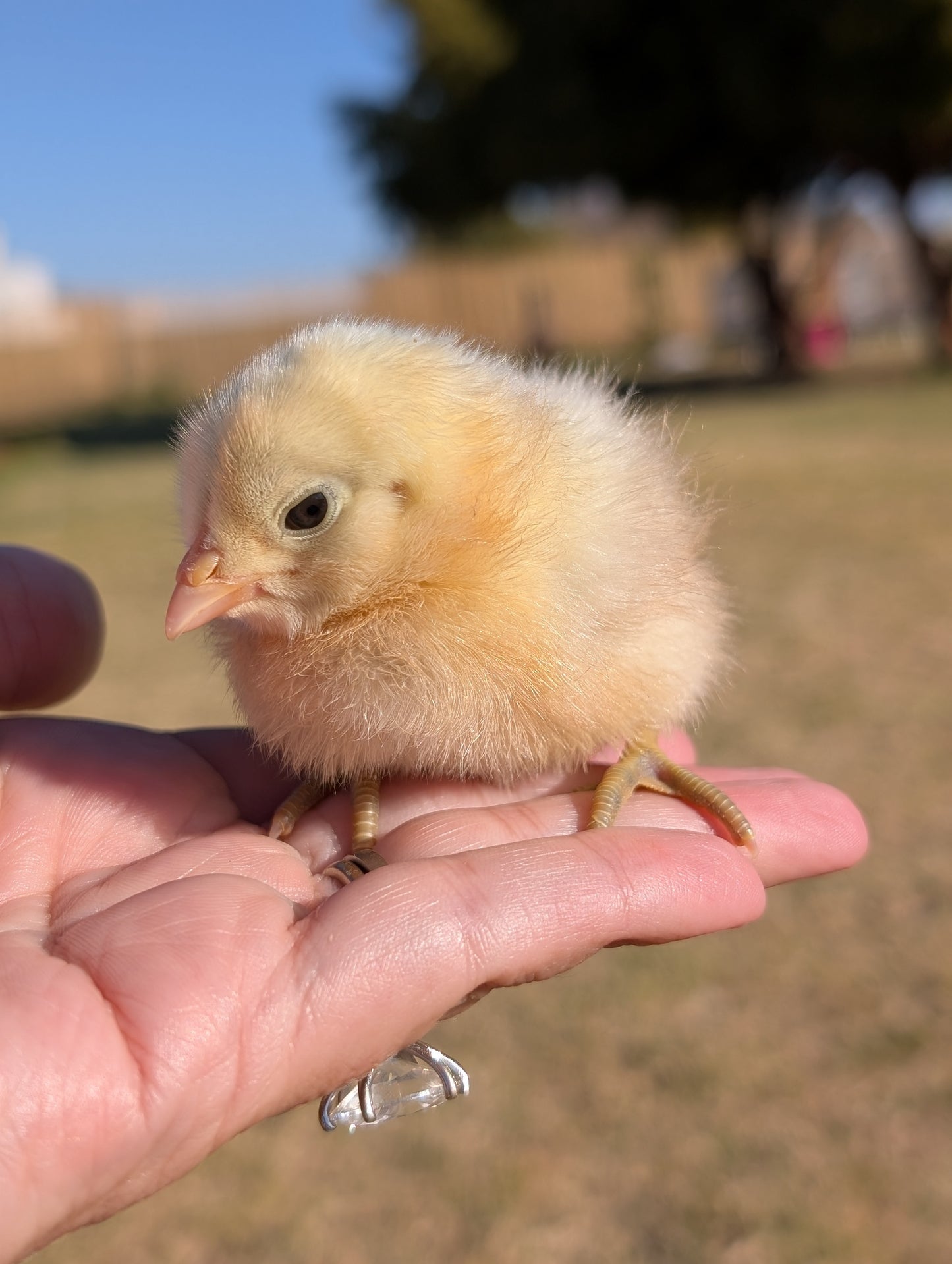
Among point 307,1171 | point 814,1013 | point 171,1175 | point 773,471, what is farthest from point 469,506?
point 773,471

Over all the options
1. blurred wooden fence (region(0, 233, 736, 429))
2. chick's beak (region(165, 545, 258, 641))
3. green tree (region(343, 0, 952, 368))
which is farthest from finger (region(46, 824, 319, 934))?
blurred wooden fence (region(0, 233, 736, 429))

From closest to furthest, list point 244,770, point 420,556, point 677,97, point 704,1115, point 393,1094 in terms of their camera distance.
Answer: point 393,1094 < point 420,556 < point 244,770 < point 704,1115 < point 677,97

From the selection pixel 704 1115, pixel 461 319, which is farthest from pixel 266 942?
pixel 461 319

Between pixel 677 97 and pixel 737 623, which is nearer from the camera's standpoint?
pixel 737 623

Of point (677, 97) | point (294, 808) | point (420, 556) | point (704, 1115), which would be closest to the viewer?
point (420, 556)

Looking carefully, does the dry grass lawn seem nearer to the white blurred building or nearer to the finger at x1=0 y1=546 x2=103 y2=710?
the finger at x1=0 y1=546 x2=103 y2=710

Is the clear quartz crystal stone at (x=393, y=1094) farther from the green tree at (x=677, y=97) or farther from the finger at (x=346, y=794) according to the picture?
the green tree at (x=677, y=97)

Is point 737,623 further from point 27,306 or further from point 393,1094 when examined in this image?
point 27,306

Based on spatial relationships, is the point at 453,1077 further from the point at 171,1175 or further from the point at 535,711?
the point at 535,711
